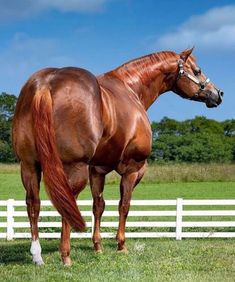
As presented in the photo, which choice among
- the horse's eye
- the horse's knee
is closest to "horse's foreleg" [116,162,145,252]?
the horse's knee

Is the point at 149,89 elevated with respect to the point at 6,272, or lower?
elevated

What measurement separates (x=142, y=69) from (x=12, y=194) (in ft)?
64.1

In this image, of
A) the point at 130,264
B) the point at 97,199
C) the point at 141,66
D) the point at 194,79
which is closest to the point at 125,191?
the point at 97,199

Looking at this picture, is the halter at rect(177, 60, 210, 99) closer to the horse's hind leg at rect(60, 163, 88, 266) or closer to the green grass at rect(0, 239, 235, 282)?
the green grass at rect(0, 239, 235, 282)

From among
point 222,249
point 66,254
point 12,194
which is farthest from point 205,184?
point 66,254

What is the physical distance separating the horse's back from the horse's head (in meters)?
2.41

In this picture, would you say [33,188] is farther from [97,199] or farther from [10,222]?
[10,222]

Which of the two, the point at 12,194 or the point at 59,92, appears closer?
the point at 59,92

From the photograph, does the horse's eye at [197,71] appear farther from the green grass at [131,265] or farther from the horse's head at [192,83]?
the green grass at [131,265]

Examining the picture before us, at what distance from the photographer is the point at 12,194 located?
1057 inches

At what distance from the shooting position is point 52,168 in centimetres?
593

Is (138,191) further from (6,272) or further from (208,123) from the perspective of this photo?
(208,123)

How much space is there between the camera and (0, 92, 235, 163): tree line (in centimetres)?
6303

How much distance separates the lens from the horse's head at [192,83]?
8484mm
